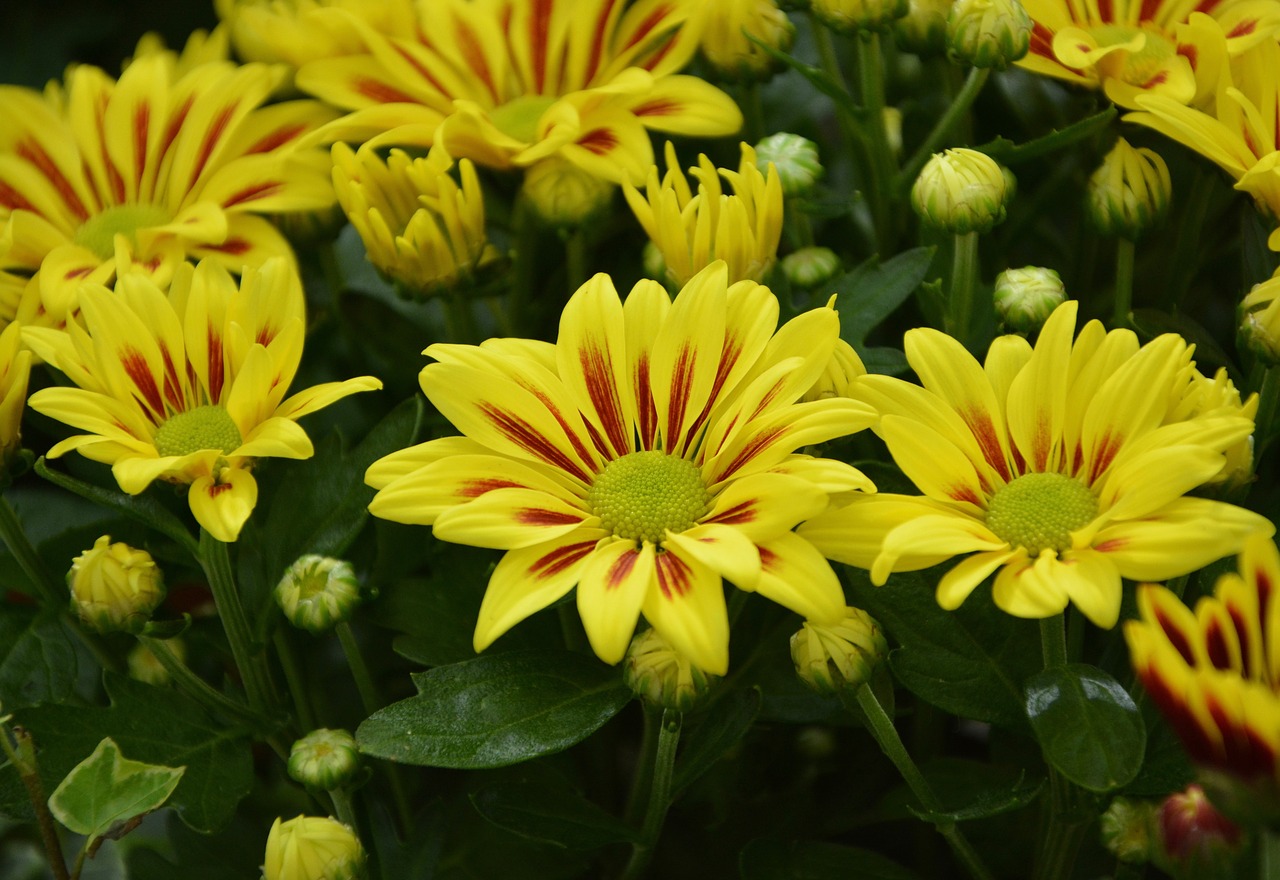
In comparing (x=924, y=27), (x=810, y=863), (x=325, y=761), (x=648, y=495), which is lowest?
(x=810, y=863)

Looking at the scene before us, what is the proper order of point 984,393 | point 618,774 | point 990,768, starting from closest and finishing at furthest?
point 984,393 < point 990,768 < point 618,774

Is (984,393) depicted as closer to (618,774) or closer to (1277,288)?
(1277,288)

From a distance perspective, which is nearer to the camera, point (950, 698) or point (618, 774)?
point (950, 698)

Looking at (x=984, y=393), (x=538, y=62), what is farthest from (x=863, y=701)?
(x=538, y=62)

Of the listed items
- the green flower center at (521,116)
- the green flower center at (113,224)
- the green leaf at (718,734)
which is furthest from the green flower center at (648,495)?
the green flower center at (113,224)

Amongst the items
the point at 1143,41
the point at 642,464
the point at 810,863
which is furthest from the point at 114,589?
the point at 1143,41

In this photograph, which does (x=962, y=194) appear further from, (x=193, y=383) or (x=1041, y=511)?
(x=193, y=383)

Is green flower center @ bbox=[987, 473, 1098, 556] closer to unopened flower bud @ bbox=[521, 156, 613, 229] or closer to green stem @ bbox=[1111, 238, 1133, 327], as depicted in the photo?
green stem @ bbox=[1111, 238, 1133, 327]
